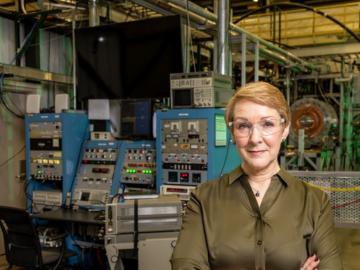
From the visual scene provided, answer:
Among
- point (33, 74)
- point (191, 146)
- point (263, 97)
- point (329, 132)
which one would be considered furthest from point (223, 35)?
point (329, 132)

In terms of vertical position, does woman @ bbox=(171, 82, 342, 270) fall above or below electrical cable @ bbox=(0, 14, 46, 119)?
below

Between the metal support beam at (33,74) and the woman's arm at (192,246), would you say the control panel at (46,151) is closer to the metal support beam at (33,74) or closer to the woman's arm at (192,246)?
the metal support beam at (33,74)

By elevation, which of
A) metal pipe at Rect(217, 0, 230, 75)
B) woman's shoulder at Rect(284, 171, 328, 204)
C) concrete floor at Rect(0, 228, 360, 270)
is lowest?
concrete floor at Rect(0, 228, 360, 270)

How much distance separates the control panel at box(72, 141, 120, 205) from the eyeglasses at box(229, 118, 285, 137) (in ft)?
9.15

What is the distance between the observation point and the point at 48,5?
4.36 m

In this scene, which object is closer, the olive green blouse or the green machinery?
the olive green blouse

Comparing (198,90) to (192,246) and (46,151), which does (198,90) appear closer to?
(46,151)

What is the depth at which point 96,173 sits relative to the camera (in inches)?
165

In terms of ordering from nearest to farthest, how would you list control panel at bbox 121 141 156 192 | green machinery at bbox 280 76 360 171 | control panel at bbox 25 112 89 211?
control panel at bbox 121 141 156 192 → control panel at bbox 25 112 89 211 → green machinery at bbox 280 76 360 171

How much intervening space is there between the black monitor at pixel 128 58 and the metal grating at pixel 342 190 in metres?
1.60

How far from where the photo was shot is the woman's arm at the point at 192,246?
143cm

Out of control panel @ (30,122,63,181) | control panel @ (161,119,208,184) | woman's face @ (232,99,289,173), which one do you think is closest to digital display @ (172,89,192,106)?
control panel @ (161,119,208,184)

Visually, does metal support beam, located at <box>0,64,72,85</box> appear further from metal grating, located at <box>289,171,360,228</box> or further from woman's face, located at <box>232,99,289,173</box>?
woman's face, located at <box>232,99,289,173</box>

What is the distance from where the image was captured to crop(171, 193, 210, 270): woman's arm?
1433mm
